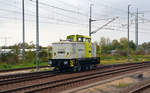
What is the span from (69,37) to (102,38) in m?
78.2

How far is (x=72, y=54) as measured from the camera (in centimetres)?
1694

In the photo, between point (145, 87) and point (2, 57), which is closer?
point (145, 87)

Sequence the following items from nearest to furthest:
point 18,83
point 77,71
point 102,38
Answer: point 18,83 < point 77,71 < point 102,38

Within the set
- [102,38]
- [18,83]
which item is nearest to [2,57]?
[18,83]

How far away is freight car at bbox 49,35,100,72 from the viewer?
54.2 feet

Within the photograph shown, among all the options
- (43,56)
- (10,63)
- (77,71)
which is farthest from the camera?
(43,56)

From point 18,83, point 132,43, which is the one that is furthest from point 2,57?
point 132,43

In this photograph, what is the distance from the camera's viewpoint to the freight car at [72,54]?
16527 mm

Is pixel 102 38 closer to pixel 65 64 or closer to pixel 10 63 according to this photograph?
pixel 10 63

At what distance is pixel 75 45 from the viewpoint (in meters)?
17.1

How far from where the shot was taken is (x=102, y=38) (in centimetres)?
9519

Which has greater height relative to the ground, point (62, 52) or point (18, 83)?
point (62, 52)

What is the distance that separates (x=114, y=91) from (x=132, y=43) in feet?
219

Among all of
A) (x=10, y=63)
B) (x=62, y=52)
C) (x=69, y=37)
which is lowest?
(x=10, y=63)
